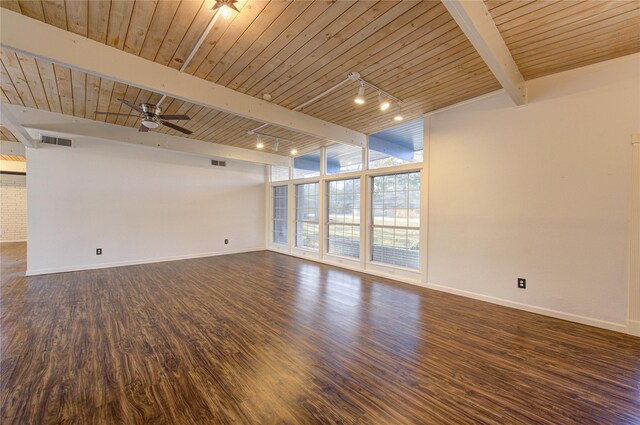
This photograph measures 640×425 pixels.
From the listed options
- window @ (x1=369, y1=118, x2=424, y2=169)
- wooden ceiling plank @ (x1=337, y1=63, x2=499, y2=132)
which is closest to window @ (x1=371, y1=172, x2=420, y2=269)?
window @ (x1=369, y1=118, x2=424, y2=169)

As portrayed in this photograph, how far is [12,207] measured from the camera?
917 centimetres

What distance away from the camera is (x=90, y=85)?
3.37 m

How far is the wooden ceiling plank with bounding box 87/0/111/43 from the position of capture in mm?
2033

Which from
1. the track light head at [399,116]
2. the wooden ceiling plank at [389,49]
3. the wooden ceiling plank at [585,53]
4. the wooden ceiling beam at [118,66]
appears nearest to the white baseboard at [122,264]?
the wooden ceiling beam at [118,66]

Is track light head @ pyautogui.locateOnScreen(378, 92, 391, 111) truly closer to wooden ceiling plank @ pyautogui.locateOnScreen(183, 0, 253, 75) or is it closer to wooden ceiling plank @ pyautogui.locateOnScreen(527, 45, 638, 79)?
wooden ceiling plank @ pyautogui.locateOnScreen(527, 45, 638, 79)

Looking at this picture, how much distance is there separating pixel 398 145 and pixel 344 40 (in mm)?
3200

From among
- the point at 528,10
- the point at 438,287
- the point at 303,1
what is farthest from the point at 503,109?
the point at 303,1

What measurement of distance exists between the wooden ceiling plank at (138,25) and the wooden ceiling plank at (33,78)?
1005mm

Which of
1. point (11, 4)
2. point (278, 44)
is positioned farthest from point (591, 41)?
point (11, 4)

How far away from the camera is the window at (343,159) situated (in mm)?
5821

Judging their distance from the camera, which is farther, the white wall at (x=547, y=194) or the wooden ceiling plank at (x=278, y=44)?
the white wall at (x=547, y=194)

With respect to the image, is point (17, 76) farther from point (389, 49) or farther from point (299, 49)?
point (389, 49)

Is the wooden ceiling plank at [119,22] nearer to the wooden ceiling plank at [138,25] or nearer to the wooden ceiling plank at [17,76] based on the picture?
the wooden ceiling plank at [138,25]

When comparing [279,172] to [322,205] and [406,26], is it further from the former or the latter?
[406,26]
